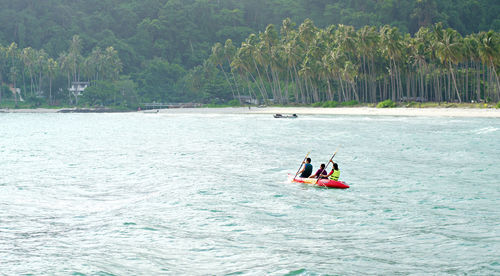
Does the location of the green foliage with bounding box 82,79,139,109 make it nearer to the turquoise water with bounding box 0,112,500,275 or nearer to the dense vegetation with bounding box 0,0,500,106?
the dense vegetation with bounding box 0,0,500,106

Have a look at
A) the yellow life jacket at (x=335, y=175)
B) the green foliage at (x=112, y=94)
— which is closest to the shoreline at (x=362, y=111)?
the green foliage at (x=112, y=94)

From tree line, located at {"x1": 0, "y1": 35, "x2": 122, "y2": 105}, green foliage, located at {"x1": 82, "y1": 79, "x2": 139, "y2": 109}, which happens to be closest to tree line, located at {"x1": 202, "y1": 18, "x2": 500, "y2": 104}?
green foliage, located at {"x1": 82, "y1": 79, "x2": 139, "y2": 109}

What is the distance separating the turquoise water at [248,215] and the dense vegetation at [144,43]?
10463 centimetres

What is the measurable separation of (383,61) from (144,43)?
106359 mm

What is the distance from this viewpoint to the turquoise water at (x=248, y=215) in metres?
14.1

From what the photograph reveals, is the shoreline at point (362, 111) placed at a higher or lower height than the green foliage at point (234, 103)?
lower

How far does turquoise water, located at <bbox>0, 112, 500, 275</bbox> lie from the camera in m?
14.1

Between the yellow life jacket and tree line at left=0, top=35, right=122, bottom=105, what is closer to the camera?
the yellow life jacket

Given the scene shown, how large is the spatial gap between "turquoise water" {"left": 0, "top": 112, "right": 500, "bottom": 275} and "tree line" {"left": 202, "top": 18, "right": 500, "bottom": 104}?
4997 centimetres

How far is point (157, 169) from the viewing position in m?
31.9

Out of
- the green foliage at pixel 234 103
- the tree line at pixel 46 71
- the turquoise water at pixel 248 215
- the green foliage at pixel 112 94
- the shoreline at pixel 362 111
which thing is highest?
the tree line at pixel 46 71

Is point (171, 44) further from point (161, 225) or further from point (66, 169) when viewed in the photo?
point (161, 225)

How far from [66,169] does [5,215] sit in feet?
42.4

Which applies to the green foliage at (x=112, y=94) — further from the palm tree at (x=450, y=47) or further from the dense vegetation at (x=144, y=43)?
the palm tree at (x=450, y=47)
